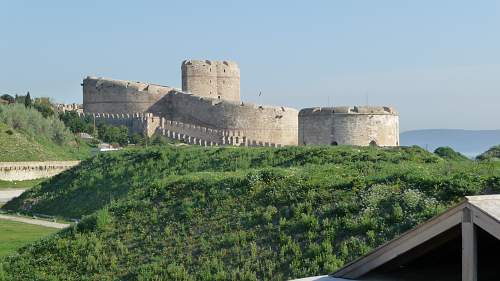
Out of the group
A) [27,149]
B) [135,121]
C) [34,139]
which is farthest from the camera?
[135,121]

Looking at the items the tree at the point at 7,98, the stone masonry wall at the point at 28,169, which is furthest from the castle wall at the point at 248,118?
the stone masonry wall at the point at 28,169

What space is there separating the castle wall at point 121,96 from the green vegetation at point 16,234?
119 feet

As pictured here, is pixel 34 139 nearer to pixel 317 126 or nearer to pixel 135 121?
pixel 135 121

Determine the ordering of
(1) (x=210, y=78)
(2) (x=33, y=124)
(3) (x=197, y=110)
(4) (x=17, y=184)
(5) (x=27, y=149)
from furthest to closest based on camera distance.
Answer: (1) (x=210, y=78) → (3) (x=197, y=110) → (2) (x=33, y=124) → (5) (x=27, y=149) → (4) (x=17, y=184)

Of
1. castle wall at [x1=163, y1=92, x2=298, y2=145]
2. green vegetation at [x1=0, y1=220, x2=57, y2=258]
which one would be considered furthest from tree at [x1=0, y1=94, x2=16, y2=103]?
green vegetation at [x1=0, y1=220, x2=57, y2=258]

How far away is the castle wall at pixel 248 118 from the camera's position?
166 feet

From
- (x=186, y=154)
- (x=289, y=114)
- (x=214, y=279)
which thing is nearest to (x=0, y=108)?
(x=289, y=114)

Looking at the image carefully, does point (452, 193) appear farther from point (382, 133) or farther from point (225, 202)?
point (382, 133)

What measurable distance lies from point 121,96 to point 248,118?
1078 cm

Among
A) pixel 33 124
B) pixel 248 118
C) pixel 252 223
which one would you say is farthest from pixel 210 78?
pixel 252 223

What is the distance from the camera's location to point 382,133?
3173 centimetres

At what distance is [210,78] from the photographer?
58.4 meters

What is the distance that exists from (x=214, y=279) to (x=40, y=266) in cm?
329

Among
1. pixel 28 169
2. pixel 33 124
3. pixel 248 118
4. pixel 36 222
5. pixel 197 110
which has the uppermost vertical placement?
pixel 197 110
